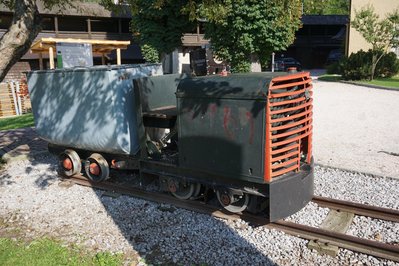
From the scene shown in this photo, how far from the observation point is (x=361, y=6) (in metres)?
34.2

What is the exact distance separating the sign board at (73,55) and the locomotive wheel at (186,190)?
857 cm

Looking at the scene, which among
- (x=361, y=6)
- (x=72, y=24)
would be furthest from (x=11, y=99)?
(x=361, y=6)

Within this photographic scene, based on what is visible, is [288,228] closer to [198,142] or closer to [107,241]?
[198,142]

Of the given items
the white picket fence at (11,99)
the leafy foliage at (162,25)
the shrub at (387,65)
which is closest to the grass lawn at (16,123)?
the white picket fence at (11,99)

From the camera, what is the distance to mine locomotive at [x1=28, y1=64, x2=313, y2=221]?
5.61 m

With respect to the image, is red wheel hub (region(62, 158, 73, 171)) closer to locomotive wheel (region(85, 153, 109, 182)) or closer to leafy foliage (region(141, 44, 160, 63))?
locomotive wheel (region(85, 153, 109, 182))

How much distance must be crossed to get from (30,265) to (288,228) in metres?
3.60

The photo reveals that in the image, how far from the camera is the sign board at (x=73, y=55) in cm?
1369

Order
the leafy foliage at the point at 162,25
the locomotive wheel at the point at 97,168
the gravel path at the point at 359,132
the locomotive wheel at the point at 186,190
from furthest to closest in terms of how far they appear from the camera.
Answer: the leafy foliage at the point at 162,25
the gravel path at the point at 359,132
the locomotive wheel at the point at 97,168
the locomotive wheel at the point at 186,190

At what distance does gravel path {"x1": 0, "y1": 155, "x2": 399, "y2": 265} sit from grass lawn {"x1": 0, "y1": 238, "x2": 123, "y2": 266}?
261 millimetres

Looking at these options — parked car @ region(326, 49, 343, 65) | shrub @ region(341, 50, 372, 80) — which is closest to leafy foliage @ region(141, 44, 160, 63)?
shrub @ region(341, 50, 372, 80)

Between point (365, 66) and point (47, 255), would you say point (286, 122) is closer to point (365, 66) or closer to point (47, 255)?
point (47, 255)

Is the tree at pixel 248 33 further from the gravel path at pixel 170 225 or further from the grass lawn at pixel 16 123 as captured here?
the gravel path at pixel 170 225

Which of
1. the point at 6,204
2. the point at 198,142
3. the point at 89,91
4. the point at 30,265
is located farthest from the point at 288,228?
the point at 6,204
